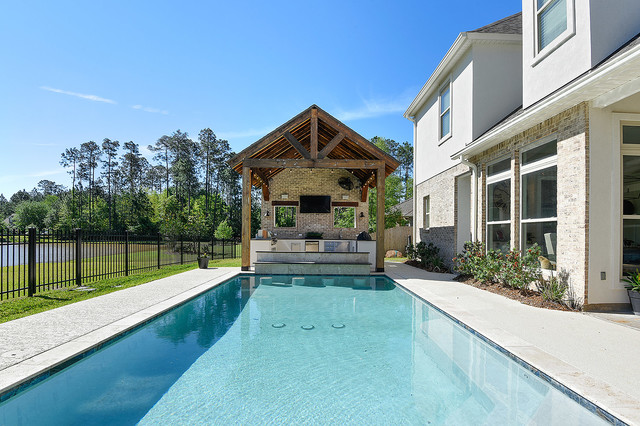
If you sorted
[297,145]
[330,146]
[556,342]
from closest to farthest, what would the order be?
[556,342] → [297,145] → [330,146]

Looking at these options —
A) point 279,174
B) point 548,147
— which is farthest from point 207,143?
point 548,147

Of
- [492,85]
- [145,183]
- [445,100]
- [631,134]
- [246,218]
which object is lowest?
[246,218]

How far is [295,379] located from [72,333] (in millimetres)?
3057

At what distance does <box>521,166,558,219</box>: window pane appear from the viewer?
20.7 feet

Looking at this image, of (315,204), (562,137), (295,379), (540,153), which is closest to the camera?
(295,379)

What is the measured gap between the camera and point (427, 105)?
43.8 feet

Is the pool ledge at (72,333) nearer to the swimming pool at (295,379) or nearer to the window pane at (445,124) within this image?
the swimming pool at (295,379)

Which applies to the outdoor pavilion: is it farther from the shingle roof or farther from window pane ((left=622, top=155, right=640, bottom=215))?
window pane ((left=622, top=155, right=640, bottom=215))

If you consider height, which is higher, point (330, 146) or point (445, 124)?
point (445, 124)

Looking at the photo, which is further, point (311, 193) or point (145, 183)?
point (145, 183)

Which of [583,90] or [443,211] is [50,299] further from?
[443,211]

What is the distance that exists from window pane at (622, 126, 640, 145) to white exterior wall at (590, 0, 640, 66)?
4.09 ft

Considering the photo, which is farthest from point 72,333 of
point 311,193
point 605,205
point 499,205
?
point 311,193

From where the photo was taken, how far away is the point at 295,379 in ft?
11.3
